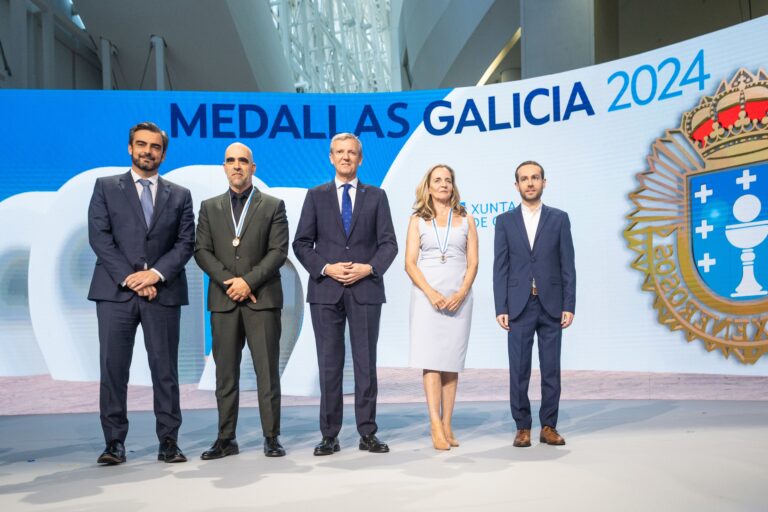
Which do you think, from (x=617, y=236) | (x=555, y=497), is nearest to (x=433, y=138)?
(x=617, y=236)

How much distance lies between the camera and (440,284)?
3959 mm

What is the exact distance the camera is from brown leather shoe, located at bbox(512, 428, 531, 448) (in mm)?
3811

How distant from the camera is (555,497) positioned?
271 centimetres

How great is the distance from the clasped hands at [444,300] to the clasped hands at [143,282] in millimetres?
1390

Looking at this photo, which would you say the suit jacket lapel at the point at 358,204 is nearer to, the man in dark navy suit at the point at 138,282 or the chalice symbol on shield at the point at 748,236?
the man in dark navy suit at the point at 138,282

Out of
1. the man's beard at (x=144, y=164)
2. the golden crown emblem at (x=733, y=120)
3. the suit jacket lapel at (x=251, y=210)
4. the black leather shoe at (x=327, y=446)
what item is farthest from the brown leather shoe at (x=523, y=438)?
the golden crown emblem at (x=733, y=120)

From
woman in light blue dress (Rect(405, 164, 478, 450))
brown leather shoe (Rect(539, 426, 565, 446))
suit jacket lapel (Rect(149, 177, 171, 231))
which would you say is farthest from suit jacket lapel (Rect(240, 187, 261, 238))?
brown leather shoe (Rect(539, 426, 565, 446))

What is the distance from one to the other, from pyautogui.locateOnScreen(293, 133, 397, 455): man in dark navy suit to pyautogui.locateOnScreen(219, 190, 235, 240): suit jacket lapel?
34 cm

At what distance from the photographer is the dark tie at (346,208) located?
3.91 m

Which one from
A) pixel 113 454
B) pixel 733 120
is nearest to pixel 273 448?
pixel 113 454

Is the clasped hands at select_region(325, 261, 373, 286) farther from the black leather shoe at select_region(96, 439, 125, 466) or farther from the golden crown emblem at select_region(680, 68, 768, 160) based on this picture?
the golden crown emblem at select_region(680, 68, 768, 160)

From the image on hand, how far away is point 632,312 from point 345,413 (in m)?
2.27

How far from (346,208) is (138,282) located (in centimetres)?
111

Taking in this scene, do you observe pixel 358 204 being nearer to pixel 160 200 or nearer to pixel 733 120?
pixel 160 200
